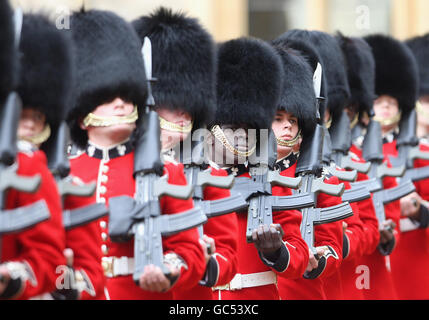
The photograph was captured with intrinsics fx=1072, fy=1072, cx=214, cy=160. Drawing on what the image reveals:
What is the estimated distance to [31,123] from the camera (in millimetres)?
3367

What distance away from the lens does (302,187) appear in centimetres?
530

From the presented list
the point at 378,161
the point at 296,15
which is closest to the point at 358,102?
the point at 378,161

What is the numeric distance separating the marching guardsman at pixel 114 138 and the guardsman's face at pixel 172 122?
0.36 m

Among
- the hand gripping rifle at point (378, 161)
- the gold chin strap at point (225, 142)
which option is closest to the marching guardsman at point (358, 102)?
the hand gripping rifle at point (378, 161)

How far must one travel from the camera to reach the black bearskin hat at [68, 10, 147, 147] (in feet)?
12.8

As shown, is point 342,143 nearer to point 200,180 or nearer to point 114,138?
point 200,180

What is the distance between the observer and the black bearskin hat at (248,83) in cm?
492

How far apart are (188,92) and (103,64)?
24.5 inches

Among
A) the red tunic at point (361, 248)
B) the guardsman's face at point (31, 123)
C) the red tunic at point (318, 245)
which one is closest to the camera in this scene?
the guardsman's face at point (31, 123)

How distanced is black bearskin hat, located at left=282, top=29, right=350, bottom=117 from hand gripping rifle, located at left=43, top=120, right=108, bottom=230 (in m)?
2.81

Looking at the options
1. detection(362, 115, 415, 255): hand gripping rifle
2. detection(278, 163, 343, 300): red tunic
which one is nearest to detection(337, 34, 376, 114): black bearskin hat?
detection(362, 115, 415, 255): hand gripping rifle

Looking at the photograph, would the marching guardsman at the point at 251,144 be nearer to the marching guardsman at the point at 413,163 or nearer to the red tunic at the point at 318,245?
the red tunic at the point at 318,245

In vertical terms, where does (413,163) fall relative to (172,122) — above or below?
above

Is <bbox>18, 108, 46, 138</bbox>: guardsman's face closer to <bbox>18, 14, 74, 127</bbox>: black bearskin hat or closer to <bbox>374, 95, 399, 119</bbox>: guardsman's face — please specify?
<bbox>18, 14, 74, 127</bbox>: black bearskin hat
